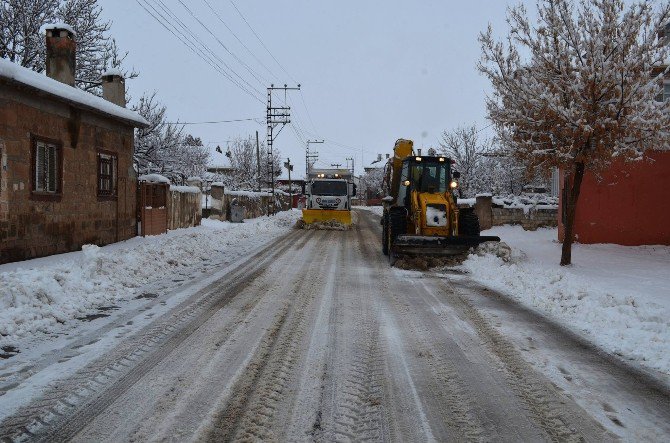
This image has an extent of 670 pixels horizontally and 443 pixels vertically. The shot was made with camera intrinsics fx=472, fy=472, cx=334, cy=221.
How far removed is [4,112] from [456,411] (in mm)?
9761

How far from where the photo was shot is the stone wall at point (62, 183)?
9.20m

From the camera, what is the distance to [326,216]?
74.1 ft

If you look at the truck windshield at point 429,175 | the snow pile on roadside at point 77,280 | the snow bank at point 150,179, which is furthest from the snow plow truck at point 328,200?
the snow pile on roadside at point 77,280

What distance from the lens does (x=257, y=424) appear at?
3.30 meters

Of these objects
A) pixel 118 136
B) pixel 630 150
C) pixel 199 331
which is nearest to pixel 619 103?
pixel 630 150

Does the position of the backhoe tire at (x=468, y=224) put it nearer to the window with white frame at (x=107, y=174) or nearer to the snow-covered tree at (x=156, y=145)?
the window with white frame at (x=107, y=174)

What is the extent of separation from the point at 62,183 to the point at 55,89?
222 centimetres

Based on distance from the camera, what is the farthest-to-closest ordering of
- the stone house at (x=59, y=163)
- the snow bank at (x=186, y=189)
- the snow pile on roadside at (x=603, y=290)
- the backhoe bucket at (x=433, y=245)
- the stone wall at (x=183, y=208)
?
1. the snow bank at (x=186, y=189)
2. the stone wall at (x=183, y=208)
3. the backhoe bucket at (x=433, y=245)
4. the stone house at (x=59, y=163)
5. the snow pile on roadside at (x=603, y=290)

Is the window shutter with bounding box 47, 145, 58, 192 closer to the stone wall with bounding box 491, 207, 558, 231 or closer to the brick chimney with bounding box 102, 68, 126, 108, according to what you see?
the brick chimney with bounding box 102, 68, 126, 108

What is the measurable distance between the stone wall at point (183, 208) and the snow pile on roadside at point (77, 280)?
451cm

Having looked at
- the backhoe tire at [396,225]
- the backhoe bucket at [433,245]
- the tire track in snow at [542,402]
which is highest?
the backhoe tire at [396,225]

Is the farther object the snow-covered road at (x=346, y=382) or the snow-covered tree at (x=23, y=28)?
the snow-covered tree at (x=23, y=28)

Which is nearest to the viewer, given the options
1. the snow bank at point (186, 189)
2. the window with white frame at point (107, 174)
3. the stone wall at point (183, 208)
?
the window with white frame at point (107, 174)

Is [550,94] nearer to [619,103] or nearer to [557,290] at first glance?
[619,103]
